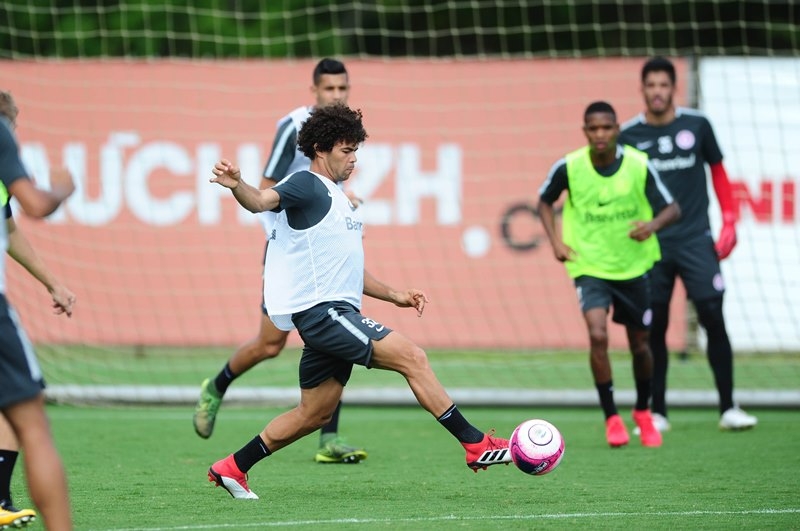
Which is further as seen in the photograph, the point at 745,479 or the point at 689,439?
the point at 689,439

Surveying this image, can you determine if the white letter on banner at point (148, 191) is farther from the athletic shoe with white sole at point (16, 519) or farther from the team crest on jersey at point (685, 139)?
the athletic shoe with white sole at point (16, 519)

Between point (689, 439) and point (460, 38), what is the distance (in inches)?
415

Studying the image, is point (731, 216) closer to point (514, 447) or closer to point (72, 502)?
point (514, 447)

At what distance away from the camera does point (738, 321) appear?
522 inches

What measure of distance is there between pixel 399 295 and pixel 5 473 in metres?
1.94

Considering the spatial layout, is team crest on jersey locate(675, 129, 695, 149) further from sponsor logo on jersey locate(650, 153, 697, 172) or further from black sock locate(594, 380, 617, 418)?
black sock locate(594, 380, 617, 418)

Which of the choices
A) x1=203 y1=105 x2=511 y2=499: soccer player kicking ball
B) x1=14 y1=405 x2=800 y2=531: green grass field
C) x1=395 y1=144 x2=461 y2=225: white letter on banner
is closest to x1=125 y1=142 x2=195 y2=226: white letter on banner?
x1=395 y1=144 x2=461 y2=225: white letter on banner

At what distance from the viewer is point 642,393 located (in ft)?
27.5

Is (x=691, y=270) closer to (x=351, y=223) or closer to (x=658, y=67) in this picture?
(x=658, y=67)

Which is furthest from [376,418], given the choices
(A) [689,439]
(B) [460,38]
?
(B) [460,38]

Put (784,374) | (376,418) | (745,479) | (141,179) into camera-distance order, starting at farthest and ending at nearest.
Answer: (141,179) < (784,374) < (376,418) < (745,479)

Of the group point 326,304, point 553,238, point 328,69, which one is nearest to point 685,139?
point 553,238

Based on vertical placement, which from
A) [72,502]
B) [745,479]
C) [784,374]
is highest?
[72,502]

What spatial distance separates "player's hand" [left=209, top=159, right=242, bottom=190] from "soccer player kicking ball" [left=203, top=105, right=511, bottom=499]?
6.9 inches
